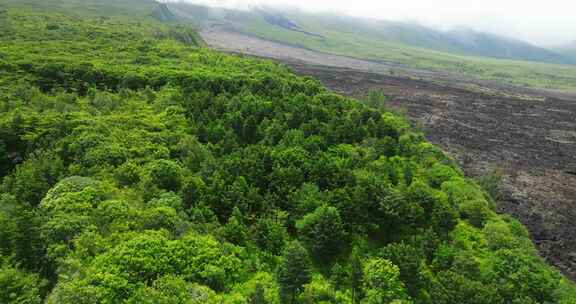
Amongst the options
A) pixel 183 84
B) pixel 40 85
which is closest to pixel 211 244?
pixel 183 84

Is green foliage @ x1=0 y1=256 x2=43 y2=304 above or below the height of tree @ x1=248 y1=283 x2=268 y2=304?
below

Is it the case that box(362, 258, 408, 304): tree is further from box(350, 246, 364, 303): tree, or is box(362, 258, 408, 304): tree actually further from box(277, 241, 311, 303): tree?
box(277, 241, 311, 303): tree

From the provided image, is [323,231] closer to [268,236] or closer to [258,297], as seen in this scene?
[268,236]

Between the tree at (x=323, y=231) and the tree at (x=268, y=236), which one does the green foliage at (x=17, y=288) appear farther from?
the tree at (x=323, y=231)

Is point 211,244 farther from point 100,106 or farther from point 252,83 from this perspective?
point 252,83

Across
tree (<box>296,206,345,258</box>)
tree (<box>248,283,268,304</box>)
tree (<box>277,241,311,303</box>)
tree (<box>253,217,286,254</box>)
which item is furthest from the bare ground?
tree (<box>248,283,268,304</box>)
